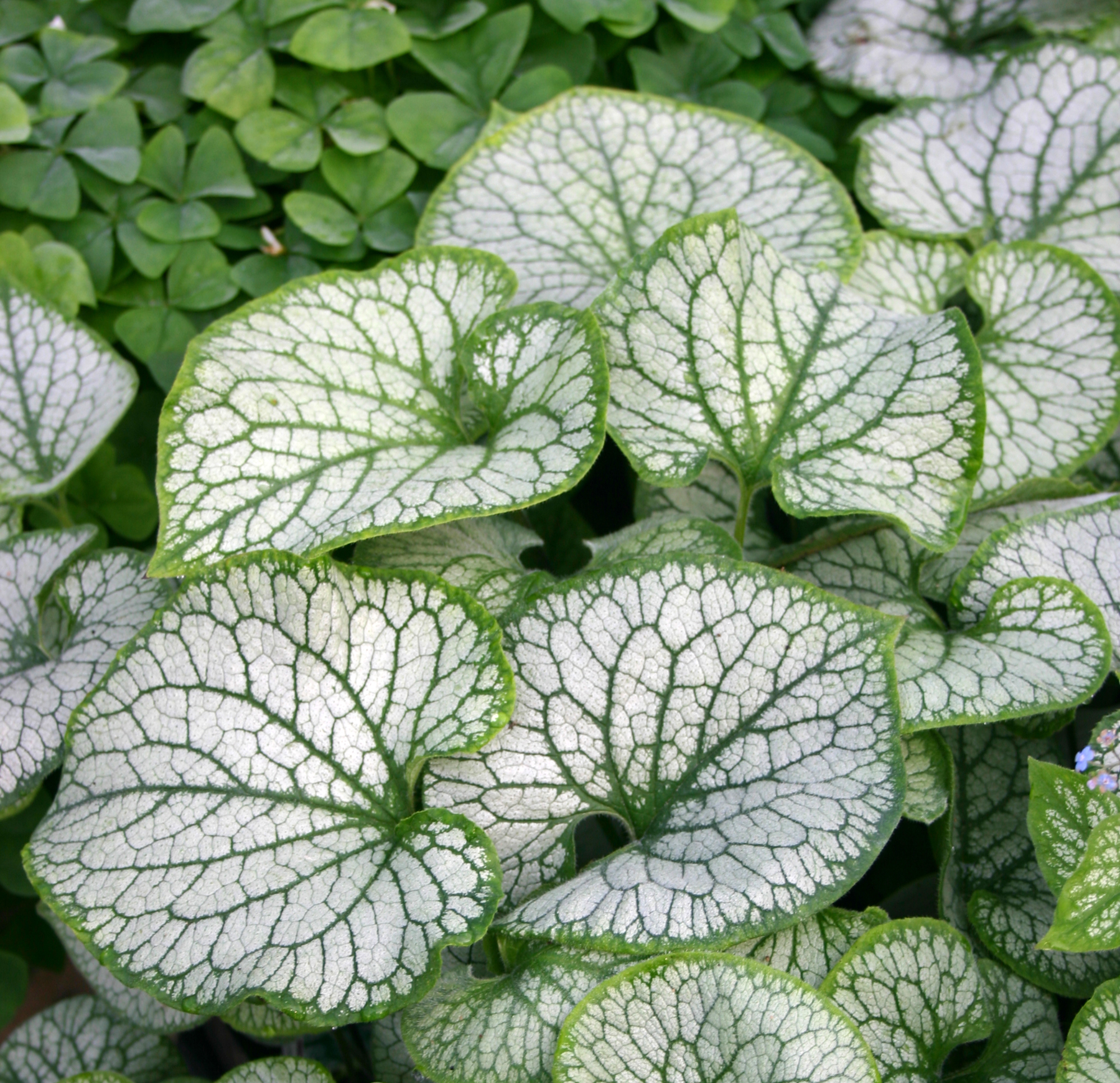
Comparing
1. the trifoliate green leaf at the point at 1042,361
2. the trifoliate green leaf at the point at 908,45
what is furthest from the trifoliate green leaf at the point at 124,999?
the trifoliate green leaf at the point at 908,45

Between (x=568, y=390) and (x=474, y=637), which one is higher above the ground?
(x=568, y=390)

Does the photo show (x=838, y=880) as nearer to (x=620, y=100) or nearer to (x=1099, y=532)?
(x=1099, y=532)

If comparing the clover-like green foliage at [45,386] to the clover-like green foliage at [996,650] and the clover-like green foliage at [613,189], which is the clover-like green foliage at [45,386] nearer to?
the clover-like green foliage at [613,189]

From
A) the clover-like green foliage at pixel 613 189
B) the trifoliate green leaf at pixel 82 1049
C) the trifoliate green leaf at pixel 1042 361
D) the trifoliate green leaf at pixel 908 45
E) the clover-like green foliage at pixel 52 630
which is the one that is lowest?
the trifoliate green leaf at pixel 82 1049

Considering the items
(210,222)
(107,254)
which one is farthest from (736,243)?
(107,254)

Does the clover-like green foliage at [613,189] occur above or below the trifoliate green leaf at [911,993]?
above

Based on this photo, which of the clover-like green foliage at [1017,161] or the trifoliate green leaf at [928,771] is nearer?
the trifoliate green leaf at [928,771]
